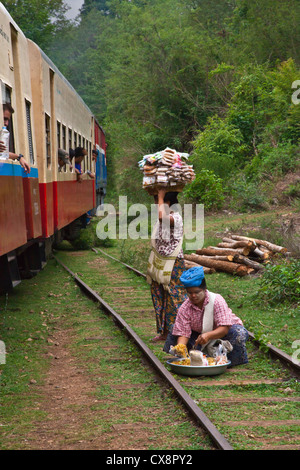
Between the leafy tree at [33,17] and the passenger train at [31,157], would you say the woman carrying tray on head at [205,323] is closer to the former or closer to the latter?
the passenger train at [31,157]

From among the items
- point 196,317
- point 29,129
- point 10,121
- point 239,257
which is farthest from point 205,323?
point 239,257

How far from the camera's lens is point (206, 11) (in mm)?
42969

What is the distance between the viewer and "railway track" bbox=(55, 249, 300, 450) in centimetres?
440

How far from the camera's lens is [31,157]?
8562mm

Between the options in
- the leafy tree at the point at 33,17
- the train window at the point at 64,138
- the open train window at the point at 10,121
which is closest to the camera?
the open train window at the point at 10,121

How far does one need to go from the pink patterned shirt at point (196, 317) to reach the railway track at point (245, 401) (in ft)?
1.40

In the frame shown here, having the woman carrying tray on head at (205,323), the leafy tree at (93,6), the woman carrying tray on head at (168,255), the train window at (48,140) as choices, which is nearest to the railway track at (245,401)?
the woman carrying tray on head at (205,323)

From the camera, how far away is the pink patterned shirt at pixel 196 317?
239 inches

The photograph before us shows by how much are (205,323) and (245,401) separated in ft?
3.50

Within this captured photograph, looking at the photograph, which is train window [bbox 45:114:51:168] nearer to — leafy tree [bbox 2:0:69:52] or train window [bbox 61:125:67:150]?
train window [bbox 61:125:67:150]

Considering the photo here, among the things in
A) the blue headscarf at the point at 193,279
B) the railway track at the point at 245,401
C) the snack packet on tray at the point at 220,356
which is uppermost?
the blue headscarf at the point at 193,279

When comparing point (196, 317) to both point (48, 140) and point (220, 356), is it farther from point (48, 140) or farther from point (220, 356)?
point (48, 140)
